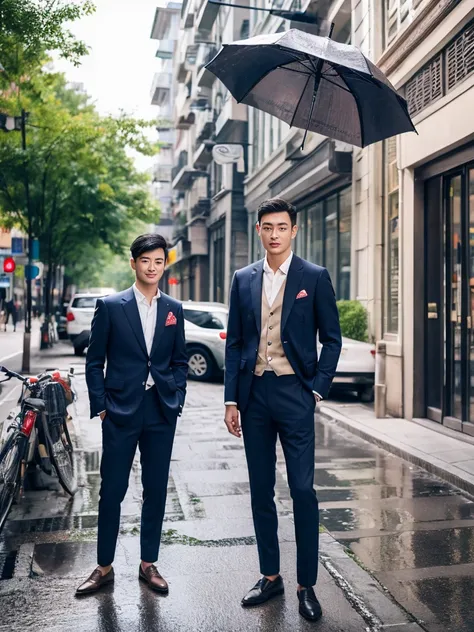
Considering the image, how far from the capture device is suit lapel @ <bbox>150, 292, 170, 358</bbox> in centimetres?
423

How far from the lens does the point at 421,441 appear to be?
8.59 meters

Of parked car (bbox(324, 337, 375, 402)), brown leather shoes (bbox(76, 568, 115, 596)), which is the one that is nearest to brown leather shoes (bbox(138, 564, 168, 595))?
brown leather shoes (bbox(76, 568, 115, 596))

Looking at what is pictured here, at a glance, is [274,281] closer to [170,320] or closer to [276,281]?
[276,281]

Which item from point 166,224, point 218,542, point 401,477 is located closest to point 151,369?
point 218,542

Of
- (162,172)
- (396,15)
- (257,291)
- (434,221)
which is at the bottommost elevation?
(257,291)

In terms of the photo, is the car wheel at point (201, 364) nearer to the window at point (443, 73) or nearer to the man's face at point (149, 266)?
the window at point (443, 73)

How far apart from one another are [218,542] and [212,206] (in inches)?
1224

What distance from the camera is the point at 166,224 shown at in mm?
57062

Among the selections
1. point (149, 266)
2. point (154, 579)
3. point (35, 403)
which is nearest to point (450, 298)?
point (35, 403)

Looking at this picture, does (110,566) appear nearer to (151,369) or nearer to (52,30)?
(151,369)

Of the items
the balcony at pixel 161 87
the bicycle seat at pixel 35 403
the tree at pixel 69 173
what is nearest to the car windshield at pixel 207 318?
the tree at pixel 69 173

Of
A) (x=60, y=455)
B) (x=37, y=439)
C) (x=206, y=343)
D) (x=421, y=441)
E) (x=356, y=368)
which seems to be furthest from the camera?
(x=206, y=343)

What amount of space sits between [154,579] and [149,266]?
1745 mm

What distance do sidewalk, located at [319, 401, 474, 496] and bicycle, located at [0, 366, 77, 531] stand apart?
3.44 meters
